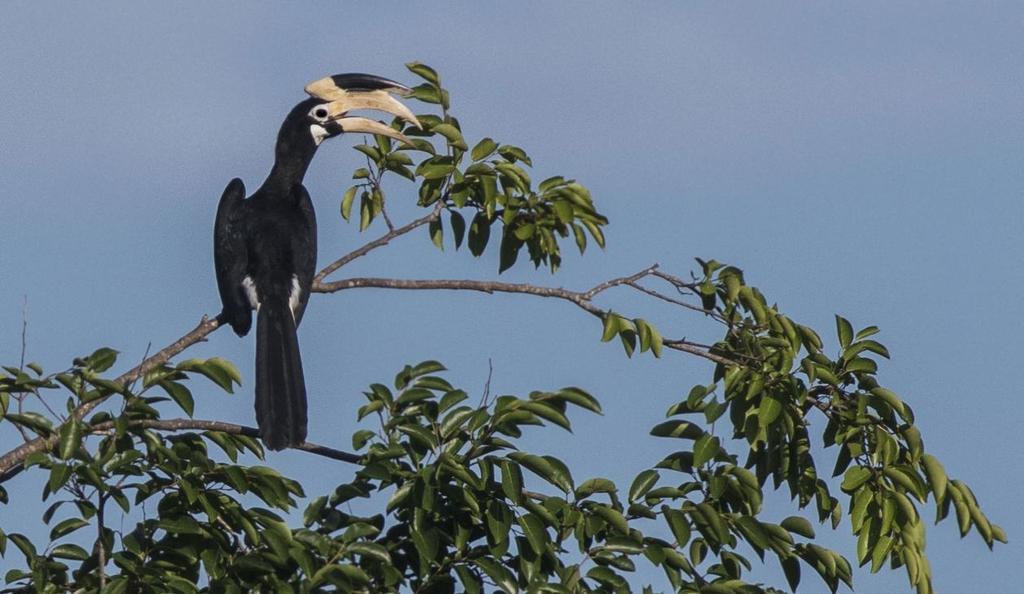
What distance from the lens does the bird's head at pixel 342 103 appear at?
7.23 metres

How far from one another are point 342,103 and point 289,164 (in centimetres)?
44

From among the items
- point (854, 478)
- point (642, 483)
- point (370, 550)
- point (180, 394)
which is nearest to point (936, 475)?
point (854, 478)

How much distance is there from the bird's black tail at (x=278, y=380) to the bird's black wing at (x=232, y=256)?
239 millimetres

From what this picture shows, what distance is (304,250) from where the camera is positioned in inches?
280

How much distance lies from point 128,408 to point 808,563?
2.01m

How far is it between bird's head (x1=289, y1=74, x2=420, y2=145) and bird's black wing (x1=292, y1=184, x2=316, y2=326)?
379mm

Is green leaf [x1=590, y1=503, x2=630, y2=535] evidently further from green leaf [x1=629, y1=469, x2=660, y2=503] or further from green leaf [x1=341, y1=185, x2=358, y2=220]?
green leaf [x1=341, y1=185, x2=358, y2=220]

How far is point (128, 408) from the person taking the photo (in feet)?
13.6

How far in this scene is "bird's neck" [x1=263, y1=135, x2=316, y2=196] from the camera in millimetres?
7789

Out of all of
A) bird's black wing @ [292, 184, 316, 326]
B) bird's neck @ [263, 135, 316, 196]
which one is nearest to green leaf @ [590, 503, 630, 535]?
bird's black wing @ [292, 184, 316, 326]

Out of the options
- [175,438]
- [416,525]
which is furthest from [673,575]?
[175,438]

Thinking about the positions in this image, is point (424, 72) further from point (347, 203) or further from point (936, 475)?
point (936, 475)

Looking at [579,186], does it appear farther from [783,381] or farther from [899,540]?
[899,540]

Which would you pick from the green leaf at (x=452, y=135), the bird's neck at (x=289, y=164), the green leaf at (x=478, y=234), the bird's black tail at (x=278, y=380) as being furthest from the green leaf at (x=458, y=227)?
the bird's neck at (x=289, y=164)
